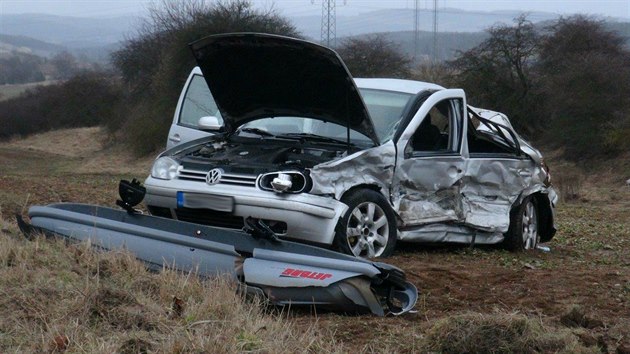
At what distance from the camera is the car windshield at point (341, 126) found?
911 cm

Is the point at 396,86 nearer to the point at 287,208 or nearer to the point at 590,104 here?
the point at 287,208

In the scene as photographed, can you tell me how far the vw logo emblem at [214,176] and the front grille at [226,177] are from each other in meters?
0.03

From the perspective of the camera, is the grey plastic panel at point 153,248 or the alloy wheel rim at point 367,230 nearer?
the grey plastic panel at point 153,248

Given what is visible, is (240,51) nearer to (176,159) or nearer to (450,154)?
(176,159)

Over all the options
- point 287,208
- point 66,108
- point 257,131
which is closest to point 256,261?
point 287,208

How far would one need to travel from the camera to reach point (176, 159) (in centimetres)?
879

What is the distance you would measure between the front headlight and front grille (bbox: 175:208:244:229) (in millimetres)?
334

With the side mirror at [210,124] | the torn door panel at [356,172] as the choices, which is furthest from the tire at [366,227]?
the side mirror at [210,124]

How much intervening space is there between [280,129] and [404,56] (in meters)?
33.9

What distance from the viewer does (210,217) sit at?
27.3ft

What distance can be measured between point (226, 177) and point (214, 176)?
11cm

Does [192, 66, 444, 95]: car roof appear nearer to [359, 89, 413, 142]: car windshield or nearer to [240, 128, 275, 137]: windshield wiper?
[359, 89, 413, 142]: car windshield

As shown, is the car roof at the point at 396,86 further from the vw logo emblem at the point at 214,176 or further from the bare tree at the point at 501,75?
the bare tree at the point at 501,75

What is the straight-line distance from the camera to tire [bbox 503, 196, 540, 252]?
33.9 ft
